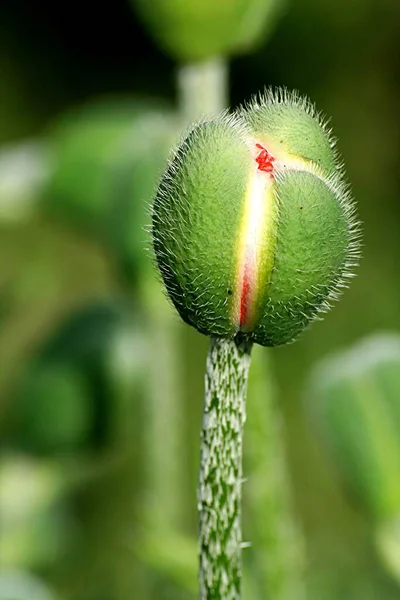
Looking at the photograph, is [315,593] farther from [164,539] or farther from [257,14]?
[257,14]

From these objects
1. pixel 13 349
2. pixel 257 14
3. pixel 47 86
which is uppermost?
pixel 47 86

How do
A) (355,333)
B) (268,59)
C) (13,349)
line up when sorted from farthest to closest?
(268,59)
(355,333)
(13,349)

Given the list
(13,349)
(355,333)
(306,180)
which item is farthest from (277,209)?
(355,333)

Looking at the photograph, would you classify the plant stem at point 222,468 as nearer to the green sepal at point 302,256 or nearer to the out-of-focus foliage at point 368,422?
the green sepal at point 302,256

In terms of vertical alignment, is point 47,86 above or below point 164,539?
above

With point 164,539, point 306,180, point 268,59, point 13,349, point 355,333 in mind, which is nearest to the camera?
point 306,180

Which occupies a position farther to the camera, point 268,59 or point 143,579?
point 268,59
